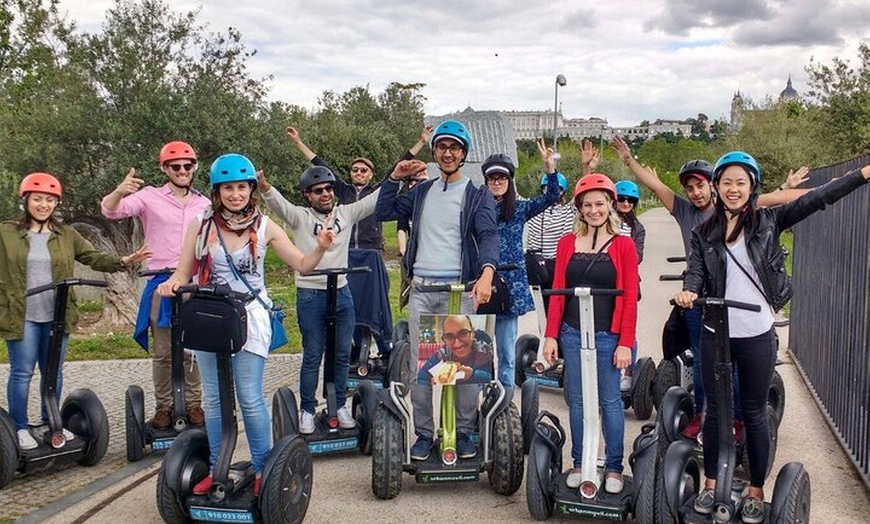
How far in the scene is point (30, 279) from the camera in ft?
18.2

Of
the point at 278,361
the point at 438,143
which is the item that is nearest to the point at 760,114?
the point at 278,361

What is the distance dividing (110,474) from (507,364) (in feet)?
9.91

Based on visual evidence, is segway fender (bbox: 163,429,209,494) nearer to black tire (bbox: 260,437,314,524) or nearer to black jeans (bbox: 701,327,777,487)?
Result: black tire (bbox: 260,437,314,524)

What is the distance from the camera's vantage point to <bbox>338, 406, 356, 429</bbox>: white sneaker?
603 centimetres

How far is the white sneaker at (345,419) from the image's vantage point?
19.8 ft

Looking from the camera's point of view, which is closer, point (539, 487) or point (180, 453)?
point (180, 453)

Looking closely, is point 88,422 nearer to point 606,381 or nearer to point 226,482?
point 226,482

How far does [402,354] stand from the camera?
294 inches

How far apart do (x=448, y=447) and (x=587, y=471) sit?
955 mm

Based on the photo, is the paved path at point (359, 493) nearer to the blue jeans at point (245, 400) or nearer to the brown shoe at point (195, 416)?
the brown shoe at point (195, 416)

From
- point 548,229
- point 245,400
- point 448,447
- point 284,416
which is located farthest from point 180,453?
point 548,229

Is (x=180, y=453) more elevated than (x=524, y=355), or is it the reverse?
(x=180, y=453)

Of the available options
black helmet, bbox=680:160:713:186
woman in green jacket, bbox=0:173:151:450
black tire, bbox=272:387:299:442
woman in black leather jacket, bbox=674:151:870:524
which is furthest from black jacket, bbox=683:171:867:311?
woman in green jacket, bbox=0:173:151:450

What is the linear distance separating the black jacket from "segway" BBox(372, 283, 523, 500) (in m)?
1.40
